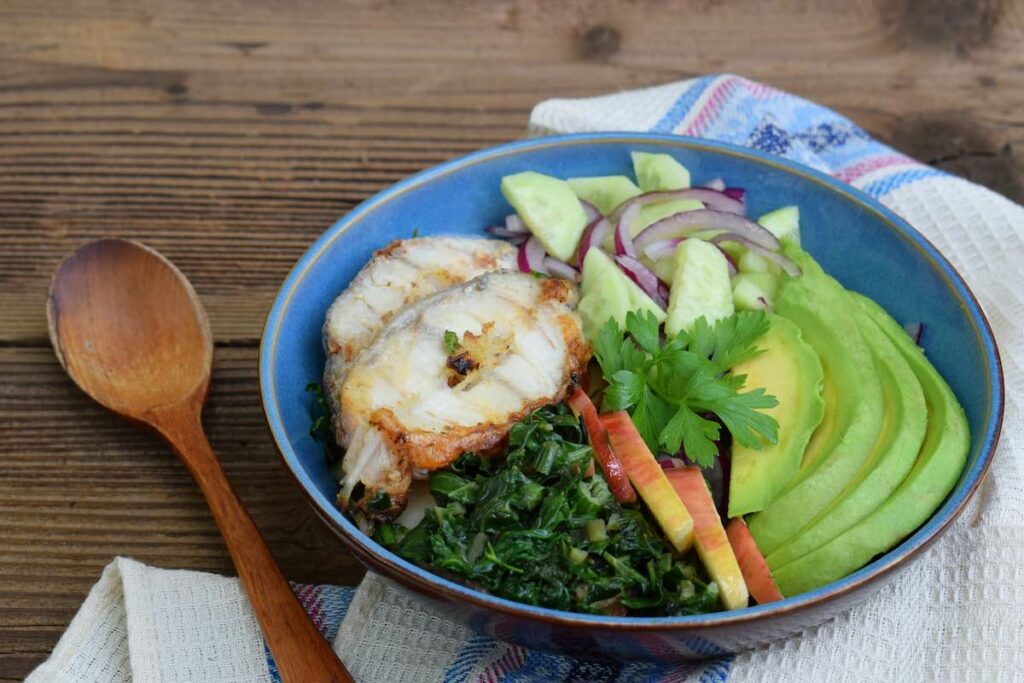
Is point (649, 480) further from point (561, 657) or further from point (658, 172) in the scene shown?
point (658, 172)

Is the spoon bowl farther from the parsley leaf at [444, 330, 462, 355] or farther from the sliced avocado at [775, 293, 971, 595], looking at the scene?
the sliced avocado at [775, 293, 971, 595]

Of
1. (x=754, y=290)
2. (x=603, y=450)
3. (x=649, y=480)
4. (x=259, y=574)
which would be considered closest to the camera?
(x=649, y=480)

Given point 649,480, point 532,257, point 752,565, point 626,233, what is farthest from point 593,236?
point 752,565

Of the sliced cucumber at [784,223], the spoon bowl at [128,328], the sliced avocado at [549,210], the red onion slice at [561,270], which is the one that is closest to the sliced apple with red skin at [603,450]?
the red onion slice at [561,270]

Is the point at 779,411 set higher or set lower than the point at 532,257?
lower

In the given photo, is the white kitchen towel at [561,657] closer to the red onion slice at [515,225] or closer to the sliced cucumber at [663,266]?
the sliced cucumber at [663,266]

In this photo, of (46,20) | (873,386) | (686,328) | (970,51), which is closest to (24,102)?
(46,20)

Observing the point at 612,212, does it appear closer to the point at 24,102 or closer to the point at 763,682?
the point at 763,682
